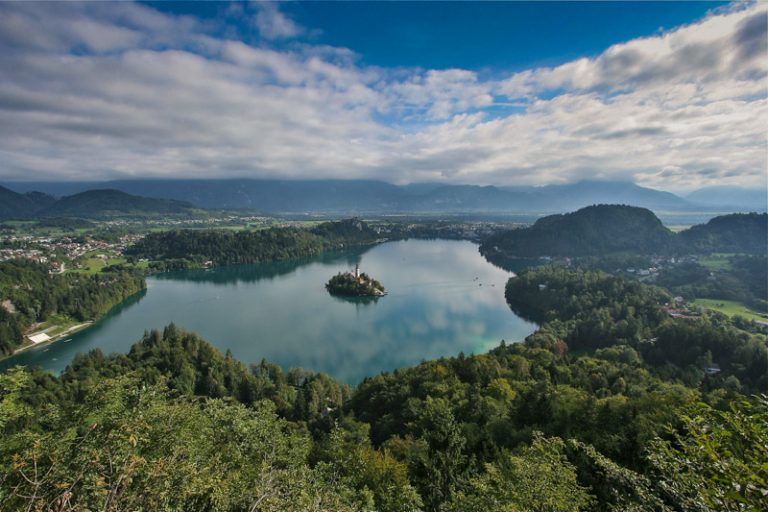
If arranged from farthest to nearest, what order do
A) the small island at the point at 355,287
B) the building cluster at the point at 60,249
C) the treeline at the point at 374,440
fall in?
the building cluster at the point at 60,249 → the small island at the point at 355,287 → the treeline at the point at 374,440

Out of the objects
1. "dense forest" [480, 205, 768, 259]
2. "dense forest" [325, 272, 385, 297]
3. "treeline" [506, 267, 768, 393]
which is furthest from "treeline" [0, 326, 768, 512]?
"dense forest" [480, 205, 768, 259]

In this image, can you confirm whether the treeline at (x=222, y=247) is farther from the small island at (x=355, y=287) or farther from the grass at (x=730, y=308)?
the grass at (x=730, y=308)

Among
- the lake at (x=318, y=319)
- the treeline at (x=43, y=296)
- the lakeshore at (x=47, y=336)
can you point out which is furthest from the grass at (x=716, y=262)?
the treeline at (x=43, y=296)

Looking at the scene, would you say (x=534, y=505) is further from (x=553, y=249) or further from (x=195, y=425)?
(x=553, y=249)

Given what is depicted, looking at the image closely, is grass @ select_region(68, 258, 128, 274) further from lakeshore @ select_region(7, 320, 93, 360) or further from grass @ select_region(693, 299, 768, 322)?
grass @ select_region(693, 299, 768, 322)

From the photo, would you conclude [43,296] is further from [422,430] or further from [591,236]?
[591,236]

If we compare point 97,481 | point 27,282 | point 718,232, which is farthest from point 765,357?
point 718,232

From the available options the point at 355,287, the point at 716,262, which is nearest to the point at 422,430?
the point at 355,287
